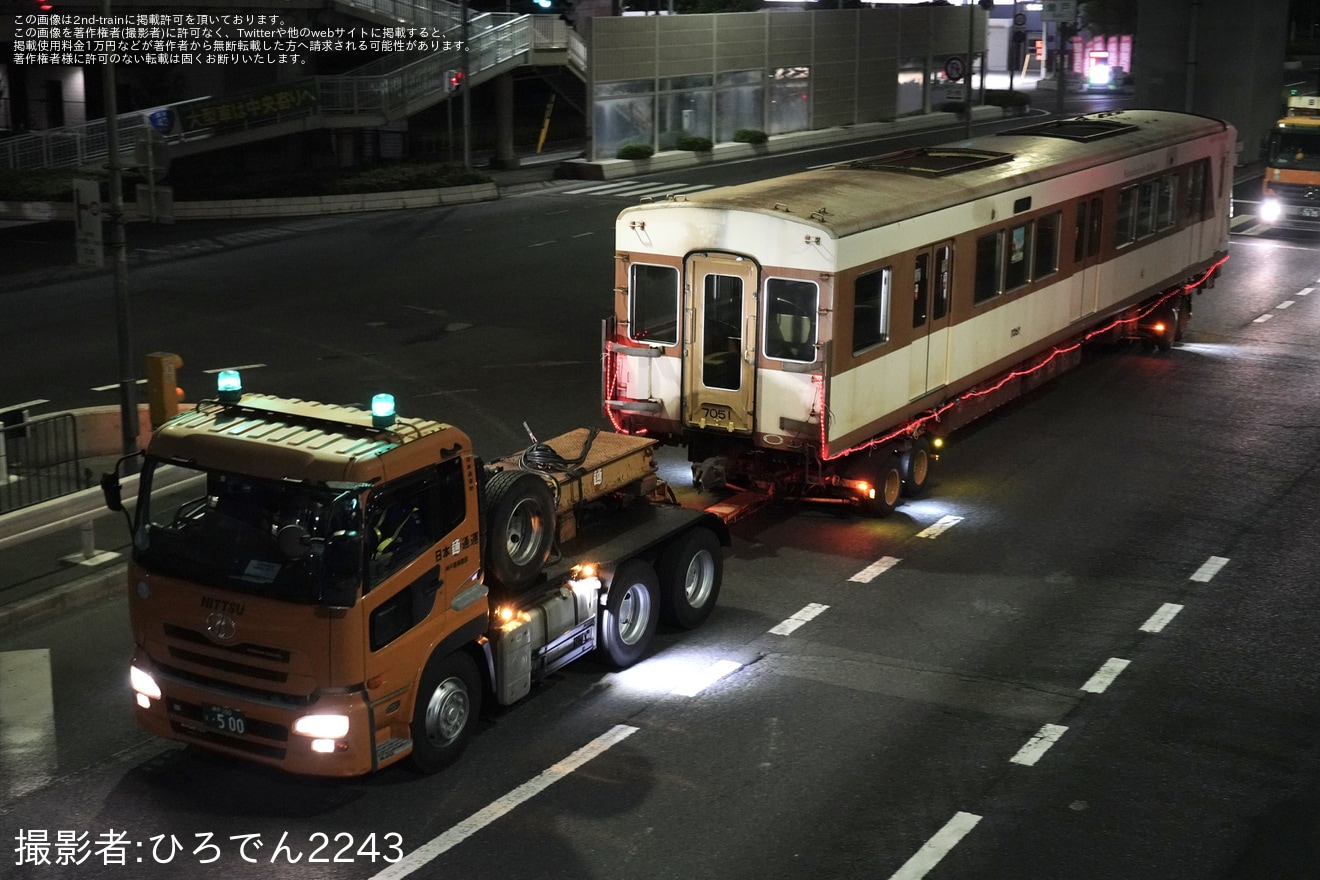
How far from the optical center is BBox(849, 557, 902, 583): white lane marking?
1453 centimetres

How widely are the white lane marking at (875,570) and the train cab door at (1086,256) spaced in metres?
6.75

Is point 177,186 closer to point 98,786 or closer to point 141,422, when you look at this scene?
point 141,422

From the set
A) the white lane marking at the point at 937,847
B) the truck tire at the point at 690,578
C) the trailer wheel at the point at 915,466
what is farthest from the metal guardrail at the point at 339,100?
the white lane marking at the point at 937,847

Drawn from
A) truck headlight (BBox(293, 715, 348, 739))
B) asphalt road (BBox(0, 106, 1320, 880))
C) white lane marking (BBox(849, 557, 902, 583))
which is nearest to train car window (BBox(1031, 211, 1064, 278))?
asphalt road (BBox(0, 106, 1320, 880))

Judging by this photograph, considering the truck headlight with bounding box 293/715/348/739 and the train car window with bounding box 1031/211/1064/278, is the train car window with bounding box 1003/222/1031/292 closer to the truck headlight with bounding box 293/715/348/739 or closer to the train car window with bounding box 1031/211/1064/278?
the train car window with bounding box 1031/211/1064/278

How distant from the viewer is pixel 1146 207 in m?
22.4

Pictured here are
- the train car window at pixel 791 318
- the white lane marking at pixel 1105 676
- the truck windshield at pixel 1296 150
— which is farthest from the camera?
the truck windshield at pixel 1296 150

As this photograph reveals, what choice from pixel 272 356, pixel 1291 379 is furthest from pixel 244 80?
pixel 1291 379

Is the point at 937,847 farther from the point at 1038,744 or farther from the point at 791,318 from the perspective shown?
the point at 791,318

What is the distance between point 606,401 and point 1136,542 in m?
5.55

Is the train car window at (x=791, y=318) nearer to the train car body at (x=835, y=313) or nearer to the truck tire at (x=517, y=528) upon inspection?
the train car body at (x=835, y=313)

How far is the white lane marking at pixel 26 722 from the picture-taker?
1059cm

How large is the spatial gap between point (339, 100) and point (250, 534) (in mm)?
34946

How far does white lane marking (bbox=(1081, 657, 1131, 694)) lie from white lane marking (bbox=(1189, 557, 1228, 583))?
2.36 meters
